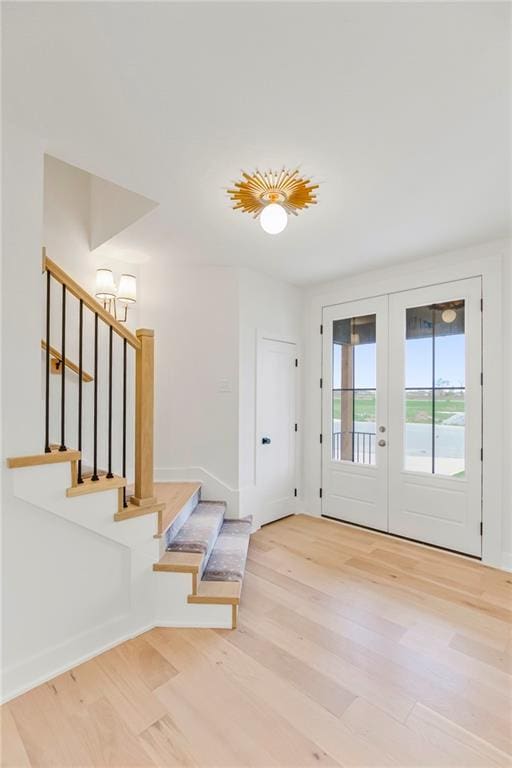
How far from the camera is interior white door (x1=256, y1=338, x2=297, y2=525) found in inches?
147

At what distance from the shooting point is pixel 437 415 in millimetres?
3299

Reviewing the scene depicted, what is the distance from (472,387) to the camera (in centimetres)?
308

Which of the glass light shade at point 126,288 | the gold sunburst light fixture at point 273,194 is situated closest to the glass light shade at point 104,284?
the glass light shade at point 126,288

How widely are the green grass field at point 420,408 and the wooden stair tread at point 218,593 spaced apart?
2179mm

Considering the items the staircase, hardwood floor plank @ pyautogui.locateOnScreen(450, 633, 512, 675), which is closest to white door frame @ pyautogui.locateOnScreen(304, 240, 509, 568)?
hardwood floor plank @ pyautogui.locateOnScreen(450, 633, 512, 675)

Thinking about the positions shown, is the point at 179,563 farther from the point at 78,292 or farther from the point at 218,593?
the point at 78,292

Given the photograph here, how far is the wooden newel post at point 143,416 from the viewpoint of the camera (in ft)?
7.23

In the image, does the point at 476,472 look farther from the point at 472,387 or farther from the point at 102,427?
the point at 102,427

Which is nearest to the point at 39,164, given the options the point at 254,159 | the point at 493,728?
the point at 254,159

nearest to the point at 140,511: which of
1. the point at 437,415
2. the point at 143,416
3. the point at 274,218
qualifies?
the point at 143,416

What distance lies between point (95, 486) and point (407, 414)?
2.84 m

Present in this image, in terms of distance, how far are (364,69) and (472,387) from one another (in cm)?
258

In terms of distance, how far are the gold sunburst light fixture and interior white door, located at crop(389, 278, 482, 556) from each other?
1731 mm

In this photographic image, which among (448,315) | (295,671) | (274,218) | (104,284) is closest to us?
(295,671)
